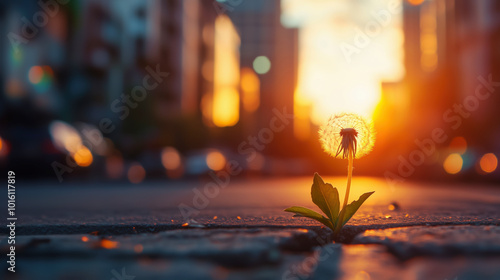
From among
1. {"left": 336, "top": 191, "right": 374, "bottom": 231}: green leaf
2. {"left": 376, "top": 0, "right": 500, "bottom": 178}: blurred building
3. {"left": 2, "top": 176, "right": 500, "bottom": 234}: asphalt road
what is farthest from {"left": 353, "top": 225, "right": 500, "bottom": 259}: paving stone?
{"left": 376, "top": 0, "right": 500, "bottom": 178}: blurred building

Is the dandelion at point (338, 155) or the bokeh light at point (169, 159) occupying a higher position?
the bokeh light at point (169, 159)

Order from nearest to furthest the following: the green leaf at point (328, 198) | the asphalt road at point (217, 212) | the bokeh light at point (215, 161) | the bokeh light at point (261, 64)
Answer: the green leaf at point (328, 198)
the asphalt road at point (217, 212)
the bokeh light at point (215, 161)
the bokeh light at point (261, 64)

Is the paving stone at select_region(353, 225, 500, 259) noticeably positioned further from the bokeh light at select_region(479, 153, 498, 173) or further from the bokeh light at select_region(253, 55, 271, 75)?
the bokeh light at select_region(253, 55, 271, 75)

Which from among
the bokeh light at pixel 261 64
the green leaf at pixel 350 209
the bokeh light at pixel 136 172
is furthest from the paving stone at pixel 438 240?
the bokeh light at pixel 261 64

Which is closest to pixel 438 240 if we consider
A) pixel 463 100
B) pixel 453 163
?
pixel 453 163

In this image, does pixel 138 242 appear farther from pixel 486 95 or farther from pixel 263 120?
pixel 263 120

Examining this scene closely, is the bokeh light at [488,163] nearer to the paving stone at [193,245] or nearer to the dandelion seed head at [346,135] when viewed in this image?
the dandelion seed head at [346,135]

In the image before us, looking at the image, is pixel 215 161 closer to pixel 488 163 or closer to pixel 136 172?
pixel 136 172
